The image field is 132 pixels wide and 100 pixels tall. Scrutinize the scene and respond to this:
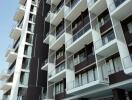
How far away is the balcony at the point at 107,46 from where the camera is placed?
13867mm

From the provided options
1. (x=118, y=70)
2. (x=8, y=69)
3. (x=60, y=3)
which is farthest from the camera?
(x=8, y=69)

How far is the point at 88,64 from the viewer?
17203 millimetres

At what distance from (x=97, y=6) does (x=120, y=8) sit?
350 centimetres

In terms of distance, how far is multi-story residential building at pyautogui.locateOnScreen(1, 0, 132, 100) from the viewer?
13.7 m

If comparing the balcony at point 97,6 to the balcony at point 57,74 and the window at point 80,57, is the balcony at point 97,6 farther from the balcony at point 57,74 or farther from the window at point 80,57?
the balcony at point 57,74

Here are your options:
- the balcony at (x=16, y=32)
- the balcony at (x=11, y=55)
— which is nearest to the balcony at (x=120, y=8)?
the balcony at (x=11, y=55)

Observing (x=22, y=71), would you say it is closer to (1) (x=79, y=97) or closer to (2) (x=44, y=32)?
(2) (x=44, y=32)

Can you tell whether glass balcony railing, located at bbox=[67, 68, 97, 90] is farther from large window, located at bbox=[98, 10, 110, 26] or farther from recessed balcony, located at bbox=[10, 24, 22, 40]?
recessed balcony, located at bbox=[10, 24, 22, 40]

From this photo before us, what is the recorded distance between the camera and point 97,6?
55.5 ft

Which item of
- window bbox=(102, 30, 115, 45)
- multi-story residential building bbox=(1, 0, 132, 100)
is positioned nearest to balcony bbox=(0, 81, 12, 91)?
multi-story residential building bbox=(1, 0, 132, 100)

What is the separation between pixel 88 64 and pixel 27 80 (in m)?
10.6

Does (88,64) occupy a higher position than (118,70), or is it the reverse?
(88,64)

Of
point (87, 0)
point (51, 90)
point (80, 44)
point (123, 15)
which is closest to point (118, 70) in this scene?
point (123, 15)

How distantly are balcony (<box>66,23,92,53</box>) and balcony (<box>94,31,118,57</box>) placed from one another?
162 centimetres
